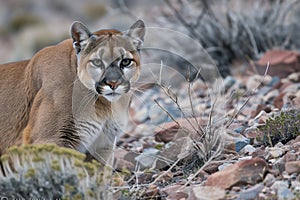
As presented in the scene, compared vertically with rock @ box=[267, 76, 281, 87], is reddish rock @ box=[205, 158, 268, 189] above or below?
above

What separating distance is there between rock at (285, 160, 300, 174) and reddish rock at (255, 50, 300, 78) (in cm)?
421

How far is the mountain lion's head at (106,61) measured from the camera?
5375 mm

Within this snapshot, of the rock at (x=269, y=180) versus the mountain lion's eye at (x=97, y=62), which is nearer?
the rock at (x=269, y=180)

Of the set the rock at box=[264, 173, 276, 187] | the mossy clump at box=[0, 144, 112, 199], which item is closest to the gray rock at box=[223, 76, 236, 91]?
the rock at box=[264, 173, 276, 187]

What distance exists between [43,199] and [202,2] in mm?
6382

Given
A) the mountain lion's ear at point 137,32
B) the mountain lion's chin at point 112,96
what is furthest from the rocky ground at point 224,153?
the mountain lion's ear at point 137,32

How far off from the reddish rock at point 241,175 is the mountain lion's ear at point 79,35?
1668 millimetres

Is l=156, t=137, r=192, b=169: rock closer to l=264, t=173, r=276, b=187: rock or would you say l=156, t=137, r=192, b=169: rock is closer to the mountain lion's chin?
the mountain lion's chin

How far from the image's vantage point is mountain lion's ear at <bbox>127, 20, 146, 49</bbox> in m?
5.75

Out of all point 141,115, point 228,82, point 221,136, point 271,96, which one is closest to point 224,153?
point 221,136

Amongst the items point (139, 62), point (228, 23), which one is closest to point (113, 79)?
point (139, 62)

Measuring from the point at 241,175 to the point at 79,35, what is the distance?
6.25 ft

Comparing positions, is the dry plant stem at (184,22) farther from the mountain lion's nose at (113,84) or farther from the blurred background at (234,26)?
the mountain lion's nose at (113,84)

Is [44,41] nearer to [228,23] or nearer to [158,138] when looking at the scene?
[228,23]
